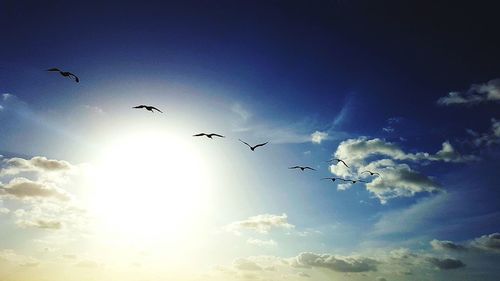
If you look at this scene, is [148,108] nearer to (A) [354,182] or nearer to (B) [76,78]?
(B) [76,78]

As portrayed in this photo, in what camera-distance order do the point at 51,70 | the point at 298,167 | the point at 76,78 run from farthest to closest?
the point at 298,167 → the point at 76,78 → the point at 51,70

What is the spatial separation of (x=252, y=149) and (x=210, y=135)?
14.7 metres

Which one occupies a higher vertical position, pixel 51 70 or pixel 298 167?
pixel 298 167

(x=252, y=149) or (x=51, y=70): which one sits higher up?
(x=252, y=149)

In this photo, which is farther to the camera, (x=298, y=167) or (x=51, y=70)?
(x=298, y=167)

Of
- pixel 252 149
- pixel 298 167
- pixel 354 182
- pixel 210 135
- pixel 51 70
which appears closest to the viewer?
pixel 51 70

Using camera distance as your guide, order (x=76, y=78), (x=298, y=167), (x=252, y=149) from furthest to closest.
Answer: (x=298, y=167) → (x=252, y=149) → (x=76, y=78)

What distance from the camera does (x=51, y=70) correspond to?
→ 51.6 meters

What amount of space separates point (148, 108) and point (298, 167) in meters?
34.6

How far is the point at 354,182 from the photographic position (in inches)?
3519

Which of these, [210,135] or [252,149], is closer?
[210,135]

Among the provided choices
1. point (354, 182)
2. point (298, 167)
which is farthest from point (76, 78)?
point (354, 182)

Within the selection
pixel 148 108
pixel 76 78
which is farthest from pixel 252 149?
pixel 76 78

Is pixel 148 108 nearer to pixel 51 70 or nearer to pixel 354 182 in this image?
pixel 51 70
